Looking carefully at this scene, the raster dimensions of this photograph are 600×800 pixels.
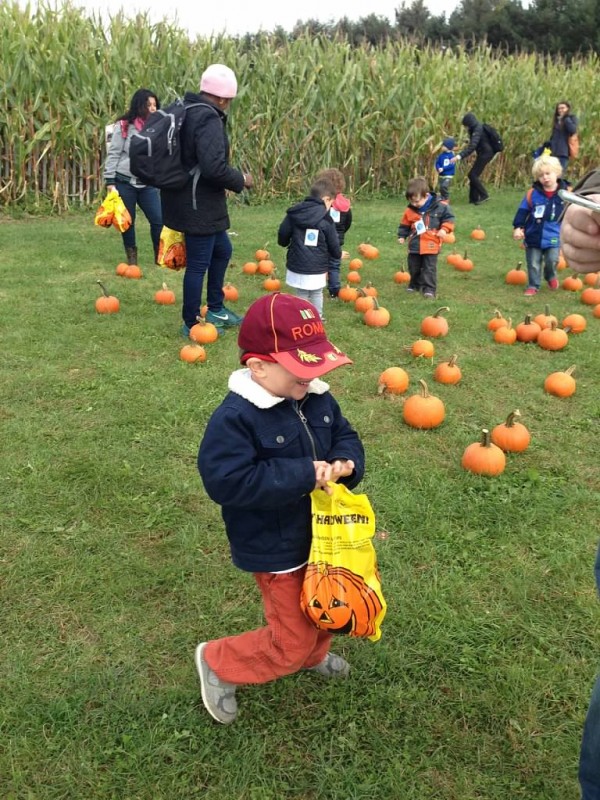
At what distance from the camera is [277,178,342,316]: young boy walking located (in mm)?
6594

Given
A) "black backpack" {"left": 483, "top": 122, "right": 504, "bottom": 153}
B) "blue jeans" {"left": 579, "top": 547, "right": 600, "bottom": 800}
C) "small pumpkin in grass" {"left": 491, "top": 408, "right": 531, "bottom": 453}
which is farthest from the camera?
"black backpack" {"left": 483, "top": 122, "right": 504, "bottom": 153}

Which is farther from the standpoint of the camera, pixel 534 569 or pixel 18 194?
pixel 18 194

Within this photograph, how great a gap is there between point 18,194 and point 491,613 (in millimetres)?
12336

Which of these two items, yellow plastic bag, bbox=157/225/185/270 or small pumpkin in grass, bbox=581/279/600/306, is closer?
yellow plastic bag, bbox=157/225/185/270

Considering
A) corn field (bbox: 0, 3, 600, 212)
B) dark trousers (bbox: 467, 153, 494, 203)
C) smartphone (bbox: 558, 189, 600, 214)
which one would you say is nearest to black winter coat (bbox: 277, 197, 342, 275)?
smartphone (bbox: 558, 189, 600, 214)

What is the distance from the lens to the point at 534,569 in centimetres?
353

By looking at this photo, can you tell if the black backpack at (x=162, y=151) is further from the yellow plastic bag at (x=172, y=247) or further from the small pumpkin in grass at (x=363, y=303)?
the small pumpkin in grass at (x=363, y=303)

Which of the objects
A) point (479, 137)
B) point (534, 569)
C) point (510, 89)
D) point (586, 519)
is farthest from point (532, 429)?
point (510, 89)

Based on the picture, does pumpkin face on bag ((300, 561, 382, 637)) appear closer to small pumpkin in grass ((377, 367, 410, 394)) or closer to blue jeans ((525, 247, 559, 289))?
small pumpkin in grass ((377, 367, 410, 394))

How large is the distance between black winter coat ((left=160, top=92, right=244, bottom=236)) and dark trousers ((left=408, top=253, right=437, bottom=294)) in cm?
312

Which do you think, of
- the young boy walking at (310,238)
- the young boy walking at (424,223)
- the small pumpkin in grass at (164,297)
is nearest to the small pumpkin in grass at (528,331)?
the young boy walking at (424,223)

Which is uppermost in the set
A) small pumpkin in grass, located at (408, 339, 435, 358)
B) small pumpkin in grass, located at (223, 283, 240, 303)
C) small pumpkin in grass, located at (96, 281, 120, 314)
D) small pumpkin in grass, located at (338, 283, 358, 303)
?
small pumpkin in grass, located at (408, 339, 435, 358)

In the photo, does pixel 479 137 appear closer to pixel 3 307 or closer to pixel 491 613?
pixel 3 307

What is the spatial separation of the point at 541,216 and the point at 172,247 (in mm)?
4618
